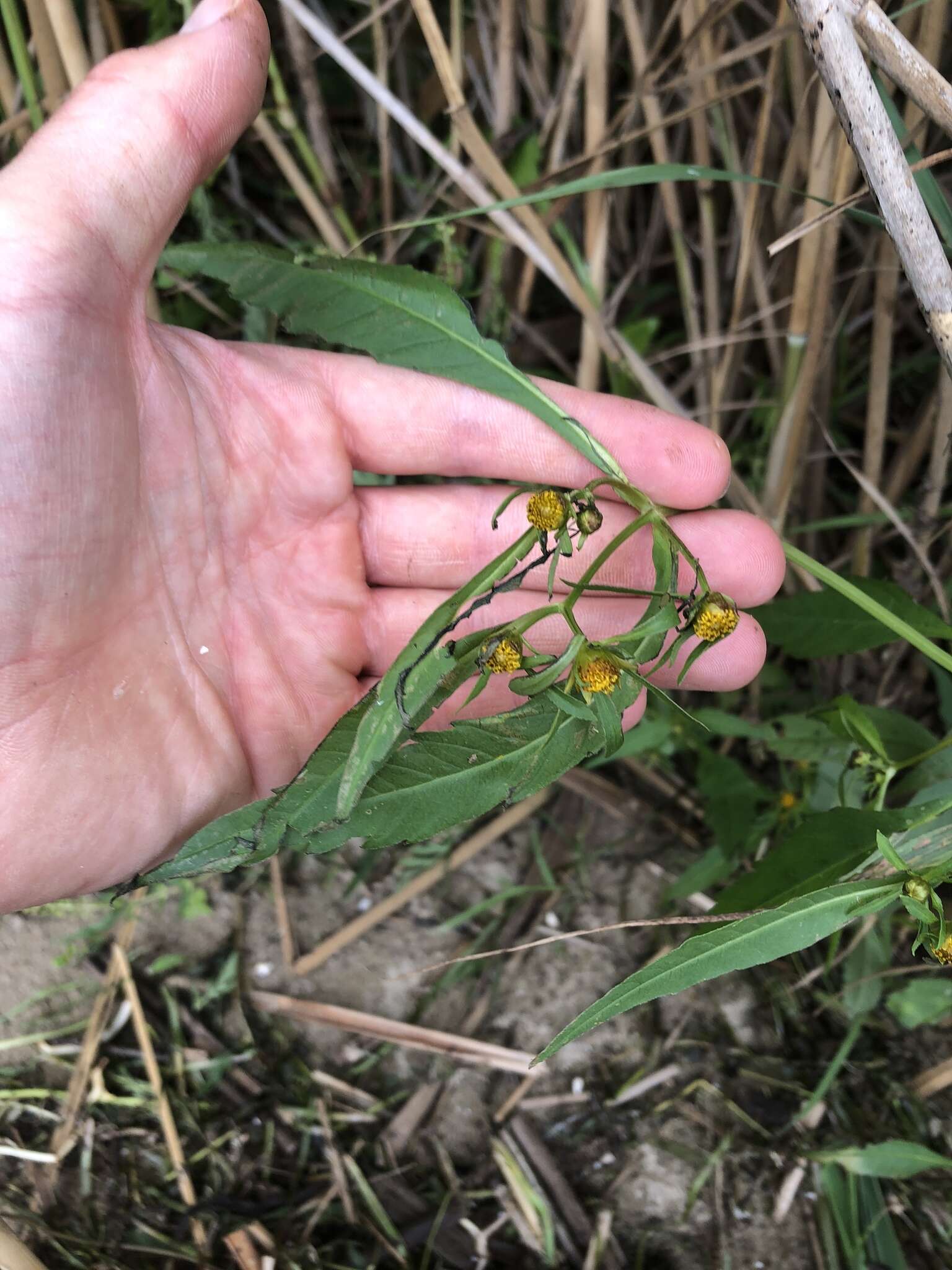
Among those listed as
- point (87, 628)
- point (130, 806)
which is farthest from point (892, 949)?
point (87, 628)

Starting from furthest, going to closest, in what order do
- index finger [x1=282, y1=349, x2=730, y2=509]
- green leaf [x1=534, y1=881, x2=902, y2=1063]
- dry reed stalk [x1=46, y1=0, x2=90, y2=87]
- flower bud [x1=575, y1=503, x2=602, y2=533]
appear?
dry reed stalk [x1=46, y1=0, x2=90, y2=87], index finger [x1=282, y1=349, x2=730, y2=509], flower bud [x1=575, y1=503, x2=602, y2=533], green leaf [x1=534, y1=881, x2=902, y2=1063]

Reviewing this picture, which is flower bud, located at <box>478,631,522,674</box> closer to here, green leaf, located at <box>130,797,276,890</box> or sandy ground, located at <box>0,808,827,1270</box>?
green leaf, located at <box>130,797,276,890</box>

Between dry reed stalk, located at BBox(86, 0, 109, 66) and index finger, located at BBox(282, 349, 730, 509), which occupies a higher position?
dry reed stalk, located at BBox(86, 0, 109, 66)

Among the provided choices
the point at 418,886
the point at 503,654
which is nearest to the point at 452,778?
the point at 503,654

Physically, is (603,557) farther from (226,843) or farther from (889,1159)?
(889,1159)

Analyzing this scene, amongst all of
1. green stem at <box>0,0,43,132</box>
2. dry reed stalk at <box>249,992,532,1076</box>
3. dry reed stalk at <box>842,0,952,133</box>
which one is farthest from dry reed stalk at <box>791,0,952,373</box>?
dry reed stalk at <box>249,992,532,1076</box>

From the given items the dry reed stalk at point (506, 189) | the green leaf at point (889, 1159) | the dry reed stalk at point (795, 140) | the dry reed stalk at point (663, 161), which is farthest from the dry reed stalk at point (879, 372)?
the green leaf at point (889, 1159)

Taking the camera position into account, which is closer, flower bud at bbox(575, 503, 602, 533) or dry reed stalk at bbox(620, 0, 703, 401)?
flower bud at bbox(575, 503, 602, 533)
